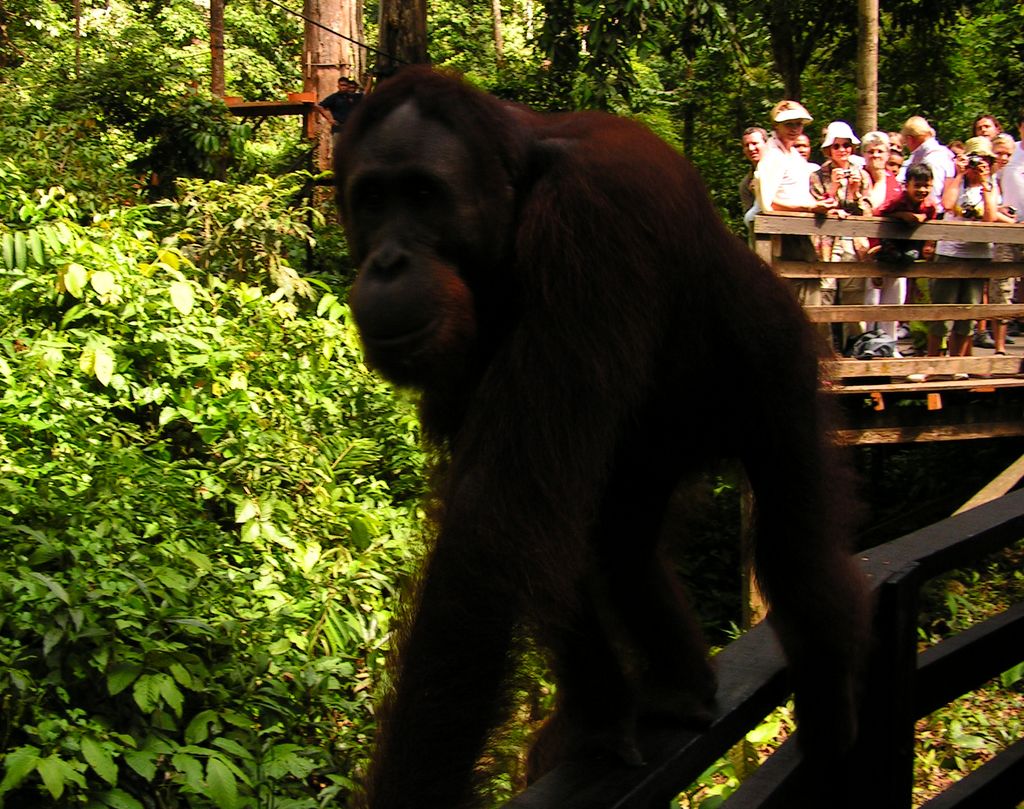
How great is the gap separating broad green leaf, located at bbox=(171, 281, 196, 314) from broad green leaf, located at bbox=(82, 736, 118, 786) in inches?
110

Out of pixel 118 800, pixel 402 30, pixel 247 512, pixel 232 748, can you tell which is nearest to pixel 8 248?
pixel 247 512

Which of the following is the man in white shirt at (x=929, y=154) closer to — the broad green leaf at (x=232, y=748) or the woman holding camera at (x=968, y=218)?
the woman holding camera at (x=968, y=218)

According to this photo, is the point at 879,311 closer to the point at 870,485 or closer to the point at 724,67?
the point at 870,485

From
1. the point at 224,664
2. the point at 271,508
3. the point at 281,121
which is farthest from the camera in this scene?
the point at 281,121

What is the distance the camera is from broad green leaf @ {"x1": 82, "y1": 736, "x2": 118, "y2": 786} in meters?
2.90

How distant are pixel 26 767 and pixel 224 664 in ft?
3.14

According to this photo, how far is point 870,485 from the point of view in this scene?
9547 millimetres

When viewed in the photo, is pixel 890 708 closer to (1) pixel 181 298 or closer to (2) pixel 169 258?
(1) pixel 181 298

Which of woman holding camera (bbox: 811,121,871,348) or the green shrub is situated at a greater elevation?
woman holding camera (bbox: 811,121,871,348)

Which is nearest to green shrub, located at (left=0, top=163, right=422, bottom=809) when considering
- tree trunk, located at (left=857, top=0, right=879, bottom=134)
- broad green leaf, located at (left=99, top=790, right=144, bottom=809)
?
broad green leaf, located at (left=99, top=790, right=144, bottom=809)

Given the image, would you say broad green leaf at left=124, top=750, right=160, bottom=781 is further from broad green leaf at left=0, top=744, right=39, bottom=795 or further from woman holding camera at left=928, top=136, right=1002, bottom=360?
woman holding camera at left=928, top=136, right=1002, bottom=360

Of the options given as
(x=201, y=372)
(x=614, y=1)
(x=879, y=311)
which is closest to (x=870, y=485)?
(x=879, y=311)

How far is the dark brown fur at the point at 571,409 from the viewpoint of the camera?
6.06 ft

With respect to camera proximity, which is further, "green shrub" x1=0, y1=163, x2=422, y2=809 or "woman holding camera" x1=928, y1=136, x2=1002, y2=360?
"woman holding camera" x1=928, y1=136, x2=1002, y2=360
